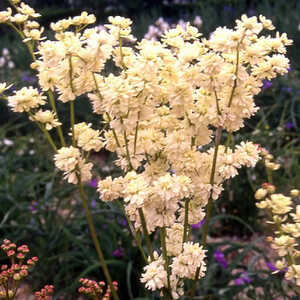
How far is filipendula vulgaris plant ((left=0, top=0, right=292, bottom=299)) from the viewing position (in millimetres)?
922

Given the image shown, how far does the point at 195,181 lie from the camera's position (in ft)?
3.41

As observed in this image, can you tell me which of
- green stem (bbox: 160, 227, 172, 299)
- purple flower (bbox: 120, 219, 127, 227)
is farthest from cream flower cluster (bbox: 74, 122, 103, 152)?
purple flower (bbox: 120, 219, 127, 227)

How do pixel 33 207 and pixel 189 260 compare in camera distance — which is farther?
pixel 33 207

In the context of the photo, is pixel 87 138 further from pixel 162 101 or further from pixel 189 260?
pixel 189 260

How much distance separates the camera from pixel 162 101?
3.37 feet

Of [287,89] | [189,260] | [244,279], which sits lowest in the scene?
[244,279]

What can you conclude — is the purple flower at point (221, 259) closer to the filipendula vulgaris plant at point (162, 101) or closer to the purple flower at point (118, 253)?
the purple flower at point (118, 253)

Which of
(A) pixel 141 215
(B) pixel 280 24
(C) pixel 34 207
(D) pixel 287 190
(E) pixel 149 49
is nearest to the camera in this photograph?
(E) pixel 149 49

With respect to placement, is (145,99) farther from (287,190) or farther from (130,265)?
(287,190)

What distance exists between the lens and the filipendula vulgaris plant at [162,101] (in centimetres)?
92

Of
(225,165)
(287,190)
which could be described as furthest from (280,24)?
(225,165)

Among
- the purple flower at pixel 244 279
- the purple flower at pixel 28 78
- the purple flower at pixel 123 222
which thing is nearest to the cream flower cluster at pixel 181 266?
the purple flower at pixel 244 279

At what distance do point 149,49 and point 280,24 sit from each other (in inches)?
174

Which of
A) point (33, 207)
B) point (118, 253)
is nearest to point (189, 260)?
point (118, 253)
